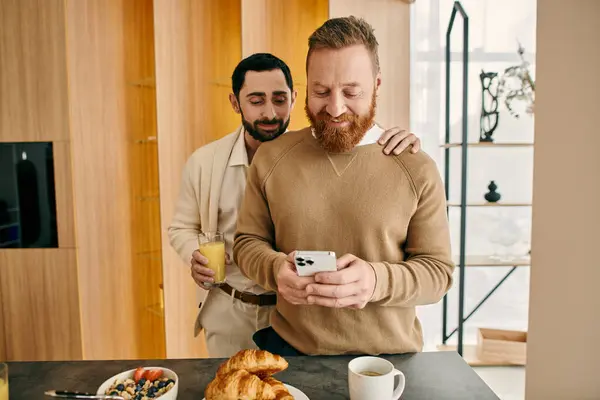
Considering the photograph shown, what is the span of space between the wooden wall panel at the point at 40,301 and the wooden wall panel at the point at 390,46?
7.26ft

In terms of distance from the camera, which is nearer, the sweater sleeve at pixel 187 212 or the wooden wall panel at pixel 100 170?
the sweater sleeve at pixel 187 212

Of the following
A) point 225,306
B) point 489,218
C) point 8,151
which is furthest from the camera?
point 489,218

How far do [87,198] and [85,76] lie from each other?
2.62 ft

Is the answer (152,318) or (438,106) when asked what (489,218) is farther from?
(152,318)

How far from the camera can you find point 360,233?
1381mm

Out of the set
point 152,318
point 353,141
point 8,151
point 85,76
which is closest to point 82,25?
point 85,76

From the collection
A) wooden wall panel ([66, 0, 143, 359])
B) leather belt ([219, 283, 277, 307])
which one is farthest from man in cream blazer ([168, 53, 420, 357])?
wooden wall panel ([66, 0, 143, 359])

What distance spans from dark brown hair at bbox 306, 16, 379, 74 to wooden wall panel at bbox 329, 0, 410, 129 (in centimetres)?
119

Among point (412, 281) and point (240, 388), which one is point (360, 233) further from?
point (240, 388)

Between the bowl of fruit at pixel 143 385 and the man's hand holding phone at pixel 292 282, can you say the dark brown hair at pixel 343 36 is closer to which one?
the man's hand holding phone at pixel 292 282

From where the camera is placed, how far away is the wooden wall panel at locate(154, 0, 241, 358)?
2947 mm

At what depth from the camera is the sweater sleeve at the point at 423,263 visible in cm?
126

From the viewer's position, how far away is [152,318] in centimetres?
351

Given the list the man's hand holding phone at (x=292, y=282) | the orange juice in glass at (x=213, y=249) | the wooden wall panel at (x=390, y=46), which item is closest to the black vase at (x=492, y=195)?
the wooden wall panel at (x=390, y=46)
